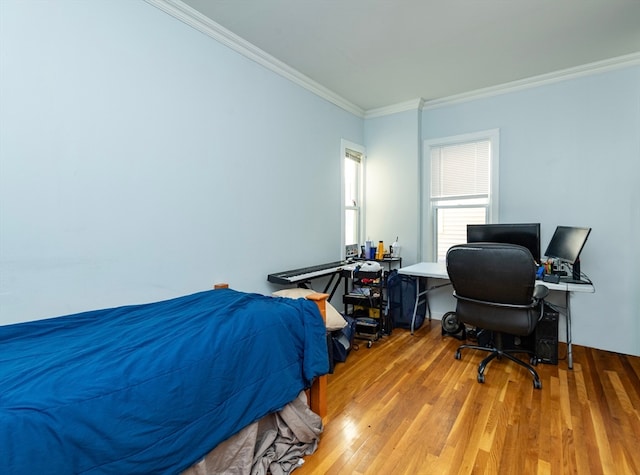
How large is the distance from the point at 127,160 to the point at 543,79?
154 inches

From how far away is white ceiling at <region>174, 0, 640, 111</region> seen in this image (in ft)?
7.41

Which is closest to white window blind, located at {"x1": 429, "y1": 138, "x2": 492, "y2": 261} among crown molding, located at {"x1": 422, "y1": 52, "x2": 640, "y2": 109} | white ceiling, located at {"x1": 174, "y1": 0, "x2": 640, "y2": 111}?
crown molding, located at {"x1": 422, "y1": 52, "x2": 640, "y2": 109}

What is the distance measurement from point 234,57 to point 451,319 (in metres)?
3.29

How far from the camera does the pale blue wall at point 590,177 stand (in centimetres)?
301

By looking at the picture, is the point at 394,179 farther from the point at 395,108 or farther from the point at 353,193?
the point at 395,108

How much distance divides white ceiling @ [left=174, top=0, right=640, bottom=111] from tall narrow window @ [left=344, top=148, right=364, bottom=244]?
1.02m

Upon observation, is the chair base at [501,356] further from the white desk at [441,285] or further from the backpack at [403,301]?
the backpack at [403,301]

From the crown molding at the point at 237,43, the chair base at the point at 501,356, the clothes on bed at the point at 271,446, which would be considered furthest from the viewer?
the chair base at the point at 501,356

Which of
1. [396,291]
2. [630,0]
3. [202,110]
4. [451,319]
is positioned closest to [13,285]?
[202,110]

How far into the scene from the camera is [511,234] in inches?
126

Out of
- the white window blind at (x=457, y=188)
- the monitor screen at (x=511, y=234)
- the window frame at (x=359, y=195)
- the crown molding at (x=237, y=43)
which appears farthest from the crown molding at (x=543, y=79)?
the monitor screen at (x=511, y=234)

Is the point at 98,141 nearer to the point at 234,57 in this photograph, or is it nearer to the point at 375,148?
the point at 234,57

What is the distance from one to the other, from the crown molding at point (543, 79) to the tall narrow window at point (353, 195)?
3.57 ft

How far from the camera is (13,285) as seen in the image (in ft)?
5.20
